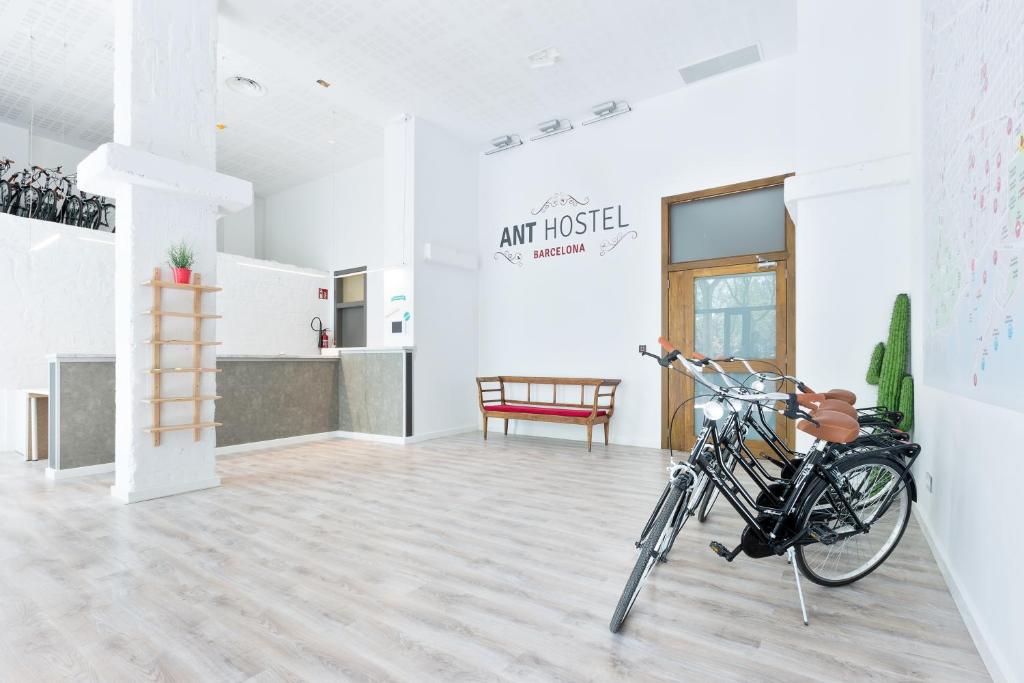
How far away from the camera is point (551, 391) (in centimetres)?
678

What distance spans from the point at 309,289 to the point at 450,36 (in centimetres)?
521

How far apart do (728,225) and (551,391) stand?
113 inches

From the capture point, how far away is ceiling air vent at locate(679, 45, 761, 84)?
5.21m

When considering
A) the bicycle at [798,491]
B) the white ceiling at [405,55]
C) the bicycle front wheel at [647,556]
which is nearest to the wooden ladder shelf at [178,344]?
the white ceiling at [405,55]

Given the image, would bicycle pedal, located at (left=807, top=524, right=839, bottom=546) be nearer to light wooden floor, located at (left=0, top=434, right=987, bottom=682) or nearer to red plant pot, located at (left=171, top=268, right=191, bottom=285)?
light wooden floor, located at (left=0, top=434, right=987, bottom=682)

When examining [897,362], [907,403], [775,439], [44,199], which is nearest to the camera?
[775,439]

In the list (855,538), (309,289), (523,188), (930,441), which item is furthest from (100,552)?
(309,289)

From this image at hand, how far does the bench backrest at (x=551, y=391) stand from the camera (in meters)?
6.09

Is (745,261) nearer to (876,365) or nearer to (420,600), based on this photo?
(876,365)

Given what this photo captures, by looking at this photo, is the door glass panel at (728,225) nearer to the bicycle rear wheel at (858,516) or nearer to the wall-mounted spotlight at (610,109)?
the wall-mounted spotlight at (610,109)

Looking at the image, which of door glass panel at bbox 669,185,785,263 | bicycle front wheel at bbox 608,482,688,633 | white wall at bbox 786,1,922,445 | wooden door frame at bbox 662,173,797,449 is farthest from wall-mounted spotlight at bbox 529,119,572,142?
bicycle front wheel at bbox 608,482,688,633

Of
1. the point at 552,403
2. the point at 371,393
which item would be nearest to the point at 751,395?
the point at 552,403

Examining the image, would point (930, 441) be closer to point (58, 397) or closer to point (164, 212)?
point (164, 212)

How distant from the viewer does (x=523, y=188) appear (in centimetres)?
713
